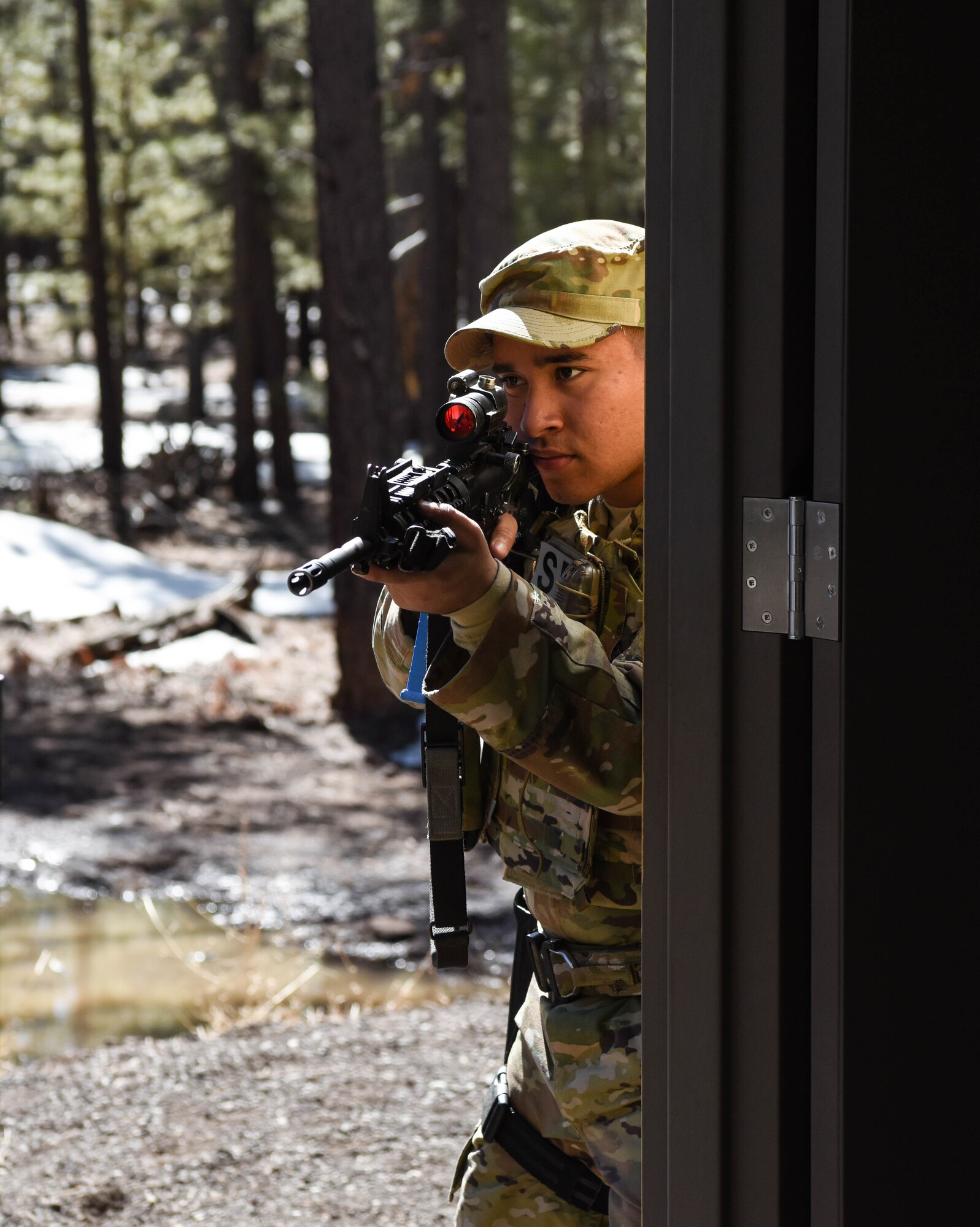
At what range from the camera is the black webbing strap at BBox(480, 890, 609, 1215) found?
2.42m

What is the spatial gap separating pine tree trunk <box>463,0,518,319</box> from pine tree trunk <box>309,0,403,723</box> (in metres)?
3.04

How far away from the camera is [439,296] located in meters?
25.2

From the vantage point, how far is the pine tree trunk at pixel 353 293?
1041cm

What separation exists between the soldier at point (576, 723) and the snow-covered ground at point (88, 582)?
11.2 meters

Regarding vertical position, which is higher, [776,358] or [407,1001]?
[776,358]

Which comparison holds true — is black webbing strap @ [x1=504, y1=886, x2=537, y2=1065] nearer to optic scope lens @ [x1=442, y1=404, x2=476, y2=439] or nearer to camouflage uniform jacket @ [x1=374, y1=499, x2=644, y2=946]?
camouflage uniform jacket @ [x1=374, y1=499, x2=644, y2=946]

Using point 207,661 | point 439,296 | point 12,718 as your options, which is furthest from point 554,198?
point 12,718

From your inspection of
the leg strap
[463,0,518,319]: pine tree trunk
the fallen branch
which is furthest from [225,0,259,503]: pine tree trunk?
the leg strap

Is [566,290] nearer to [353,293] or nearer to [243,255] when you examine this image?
[353,293]

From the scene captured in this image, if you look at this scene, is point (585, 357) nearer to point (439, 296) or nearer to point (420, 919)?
point (420, 919)

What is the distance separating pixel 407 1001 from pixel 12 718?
521 cm

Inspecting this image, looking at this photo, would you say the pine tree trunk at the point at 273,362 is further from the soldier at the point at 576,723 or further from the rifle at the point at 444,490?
the rifle at the point at 444,490

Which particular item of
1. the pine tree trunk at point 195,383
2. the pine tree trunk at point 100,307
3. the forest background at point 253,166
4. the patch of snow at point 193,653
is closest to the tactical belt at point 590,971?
the patch of snow at point 193,653

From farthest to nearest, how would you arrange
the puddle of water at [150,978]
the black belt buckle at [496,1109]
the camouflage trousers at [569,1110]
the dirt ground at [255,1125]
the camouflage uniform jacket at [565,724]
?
the puddle of water at [150,978] → the dirt ground at [255,1125] → the black belt buckle at [496,1109] → the camouflage trousers at [569,1110] → the camouflage uniform jacket at [565,724]
